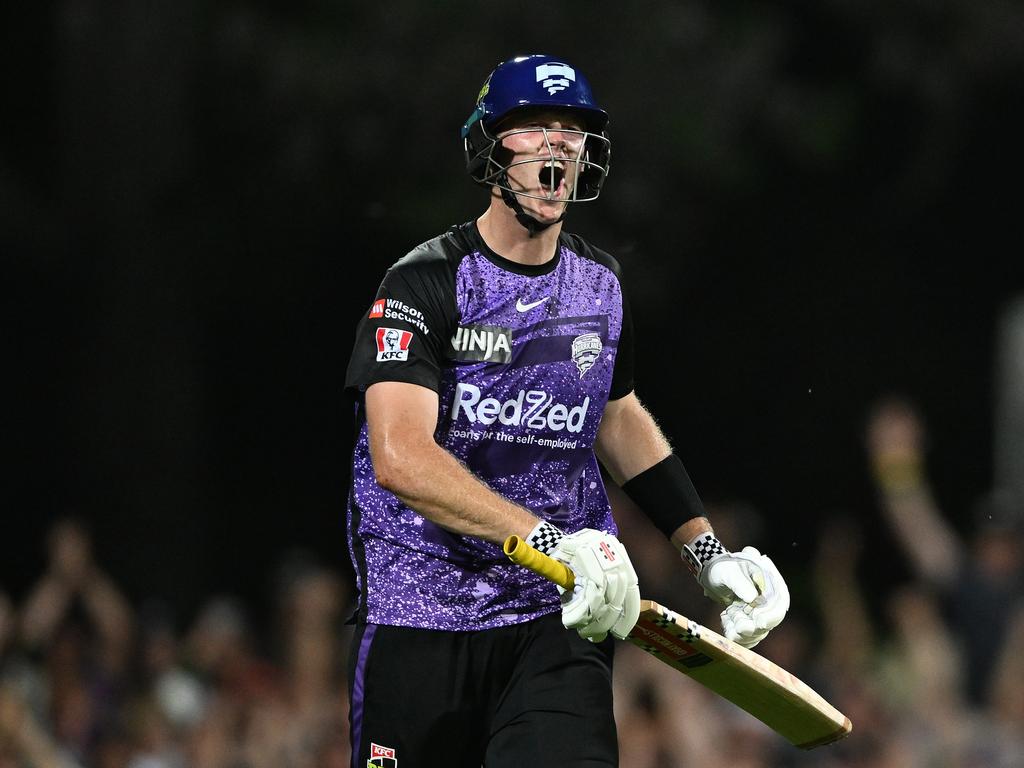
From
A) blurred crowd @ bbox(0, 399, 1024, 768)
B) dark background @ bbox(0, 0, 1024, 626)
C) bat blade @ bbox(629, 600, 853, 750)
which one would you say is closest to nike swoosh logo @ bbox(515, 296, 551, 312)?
bat blade @ bbox(629, 600, 853, 750)

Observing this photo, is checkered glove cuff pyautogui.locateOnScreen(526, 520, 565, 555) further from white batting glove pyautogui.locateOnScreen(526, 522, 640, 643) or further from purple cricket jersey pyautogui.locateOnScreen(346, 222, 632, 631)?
purple cricket jersey pyautogui.locateOnScreen(346, 222, 632, 631)

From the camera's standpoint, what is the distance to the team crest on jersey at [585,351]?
4.94 m

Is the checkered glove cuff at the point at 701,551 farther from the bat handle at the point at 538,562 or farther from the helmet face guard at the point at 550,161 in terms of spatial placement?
the helmet face guard at the point at 550,161

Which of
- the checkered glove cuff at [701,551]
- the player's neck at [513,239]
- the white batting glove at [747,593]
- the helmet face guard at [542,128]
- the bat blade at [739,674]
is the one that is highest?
the helmet face guard at [542,128]

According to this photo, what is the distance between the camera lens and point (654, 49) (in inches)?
518

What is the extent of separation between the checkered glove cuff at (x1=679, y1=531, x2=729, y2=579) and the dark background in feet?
24.8

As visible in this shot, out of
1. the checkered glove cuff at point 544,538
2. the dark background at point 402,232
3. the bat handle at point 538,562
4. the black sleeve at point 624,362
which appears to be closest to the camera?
the bat handle at point 538,562

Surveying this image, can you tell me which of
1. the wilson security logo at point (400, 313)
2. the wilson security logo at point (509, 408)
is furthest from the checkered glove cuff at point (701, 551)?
the wilson security logo at point (400, 313)

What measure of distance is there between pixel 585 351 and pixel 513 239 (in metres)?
0.37

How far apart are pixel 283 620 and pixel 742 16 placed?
5.97 metres

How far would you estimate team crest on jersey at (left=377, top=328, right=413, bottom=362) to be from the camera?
468cm

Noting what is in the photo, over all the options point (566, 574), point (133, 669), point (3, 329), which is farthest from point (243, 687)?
point (3, 329)

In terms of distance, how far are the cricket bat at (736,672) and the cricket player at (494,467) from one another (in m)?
0.12

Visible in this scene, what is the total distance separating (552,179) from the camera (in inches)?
193
